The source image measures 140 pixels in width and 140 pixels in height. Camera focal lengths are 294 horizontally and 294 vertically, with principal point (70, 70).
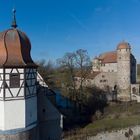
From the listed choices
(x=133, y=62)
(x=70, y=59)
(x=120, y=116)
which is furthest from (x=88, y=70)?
(x=133, y=62)

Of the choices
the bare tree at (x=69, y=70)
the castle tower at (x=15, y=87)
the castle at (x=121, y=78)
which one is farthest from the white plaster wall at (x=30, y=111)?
the castle at (x=121, y=78)

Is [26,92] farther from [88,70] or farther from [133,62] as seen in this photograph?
[133,62]

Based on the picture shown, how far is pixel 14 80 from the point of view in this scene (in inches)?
708

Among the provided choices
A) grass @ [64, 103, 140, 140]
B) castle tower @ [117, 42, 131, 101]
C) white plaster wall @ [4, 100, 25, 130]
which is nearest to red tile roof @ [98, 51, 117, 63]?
castle tower @ [117, 42, 131, 101]

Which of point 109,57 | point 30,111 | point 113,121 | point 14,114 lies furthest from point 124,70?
point 14,114

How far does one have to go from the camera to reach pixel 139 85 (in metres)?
47.3

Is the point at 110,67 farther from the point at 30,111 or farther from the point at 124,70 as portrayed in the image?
the point at 30,111

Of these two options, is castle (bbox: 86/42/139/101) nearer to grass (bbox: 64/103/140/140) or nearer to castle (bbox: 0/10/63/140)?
grass (bbox: 64/103/140/140)

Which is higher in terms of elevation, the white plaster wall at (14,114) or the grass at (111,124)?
the white plaster wall at (14,114)

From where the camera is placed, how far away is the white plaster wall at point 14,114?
17.9 metres

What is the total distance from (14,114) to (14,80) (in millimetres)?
2099

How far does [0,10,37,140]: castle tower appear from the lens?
58.5ft

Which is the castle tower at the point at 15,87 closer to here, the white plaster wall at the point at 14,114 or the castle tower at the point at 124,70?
the white plaster wall at the point at 14,114

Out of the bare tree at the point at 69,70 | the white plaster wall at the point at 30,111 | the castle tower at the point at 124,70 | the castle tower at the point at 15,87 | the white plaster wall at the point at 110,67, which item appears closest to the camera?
the castle tower at the point at 15,87
